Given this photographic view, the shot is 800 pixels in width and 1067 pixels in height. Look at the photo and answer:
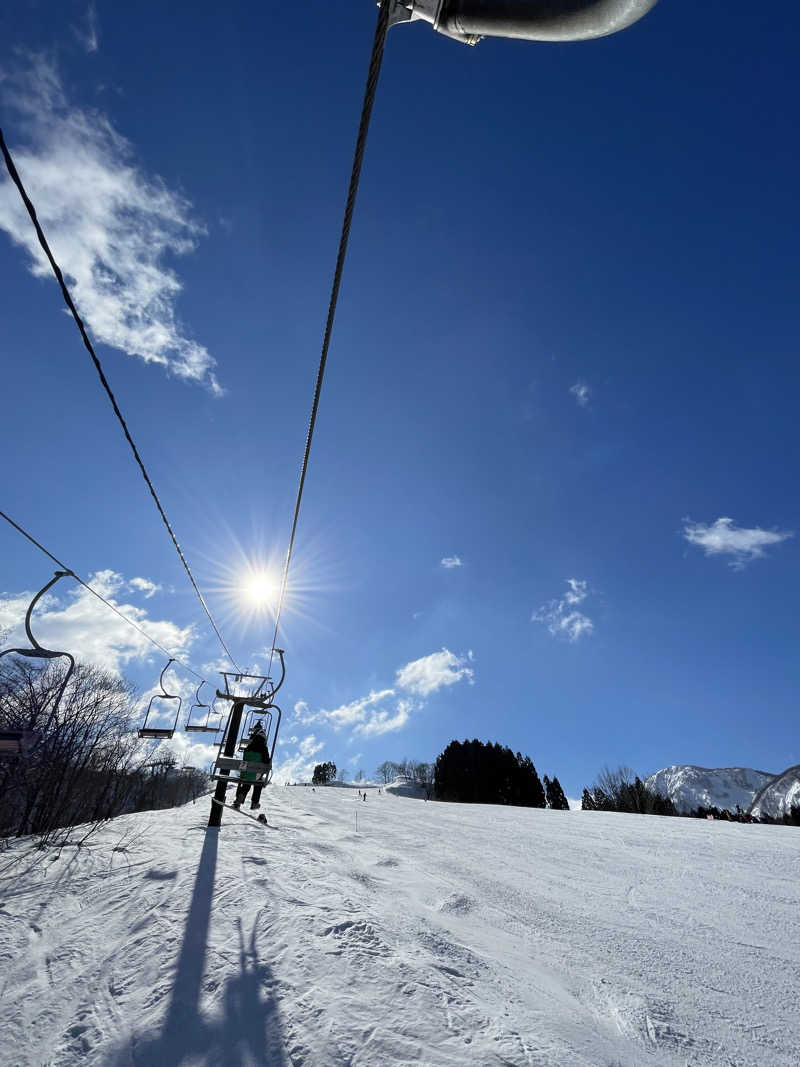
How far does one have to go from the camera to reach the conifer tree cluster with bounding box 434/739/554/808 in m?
73.9

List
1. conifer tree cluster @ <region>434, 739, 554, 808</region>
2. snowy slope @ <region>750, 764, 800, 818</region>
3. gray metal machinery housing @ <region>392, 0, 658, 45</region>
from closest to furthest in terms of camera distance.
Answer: gray metal machinery housing @ <region>392, 0, 658, 45</region>
conifer tree cluster @ <region>434, 739, 554, 808</region>
snowy slope @ <region>750, 764, 800, 818</region>

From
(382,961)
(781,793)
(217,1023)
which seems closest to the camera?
(217,1023)

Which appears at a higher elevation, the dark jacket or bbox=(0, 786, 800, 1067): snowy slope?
the dark jacket

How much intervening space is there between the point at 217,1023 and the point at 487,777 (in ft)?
272

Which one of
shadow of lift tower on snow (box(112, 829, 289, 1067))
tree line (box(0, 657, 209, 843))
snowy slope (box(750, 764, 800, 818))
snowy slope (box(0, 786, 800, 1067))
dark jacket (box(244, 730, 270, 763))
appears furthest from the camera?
snowy slope (box(750, 764, 800, 818))

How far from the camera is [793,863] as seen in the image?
32.4ft

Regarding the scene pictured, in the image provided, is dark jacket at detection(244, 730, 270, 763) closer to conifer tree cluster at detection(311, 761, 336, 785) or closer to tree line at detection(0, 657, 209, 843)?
tree line at detection(0, 657, 209, 843)

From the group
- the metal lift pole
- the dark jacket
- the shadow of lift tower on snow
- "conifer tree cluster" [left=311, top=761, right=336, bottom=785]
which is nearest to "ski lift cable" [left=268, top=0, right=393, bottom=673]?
the shadow of lift tower on snow

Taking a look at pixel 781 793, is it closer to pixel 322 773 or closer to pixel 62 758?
pixel 322 773

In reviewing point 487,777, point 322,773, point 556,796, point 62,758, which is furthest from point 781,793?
point 62,758

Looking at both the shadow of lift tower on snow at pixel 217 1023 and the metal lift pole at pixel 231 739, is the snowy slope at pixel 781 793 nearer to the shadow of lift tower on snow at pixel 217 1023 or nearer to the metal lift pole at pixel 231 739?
the metal lift pole at pixel 231 739

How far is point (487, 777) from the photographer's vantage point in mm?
76625

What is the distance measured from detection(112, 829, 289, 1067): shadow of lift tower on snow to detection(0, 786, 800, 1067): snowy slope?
0.06ft

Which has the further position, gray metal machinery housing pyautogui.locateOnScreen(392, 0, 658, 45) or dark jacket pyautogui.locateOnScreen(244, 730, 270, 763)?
dark jacket pyautogui.locateOnScreen(244, 730, 270, 763)
